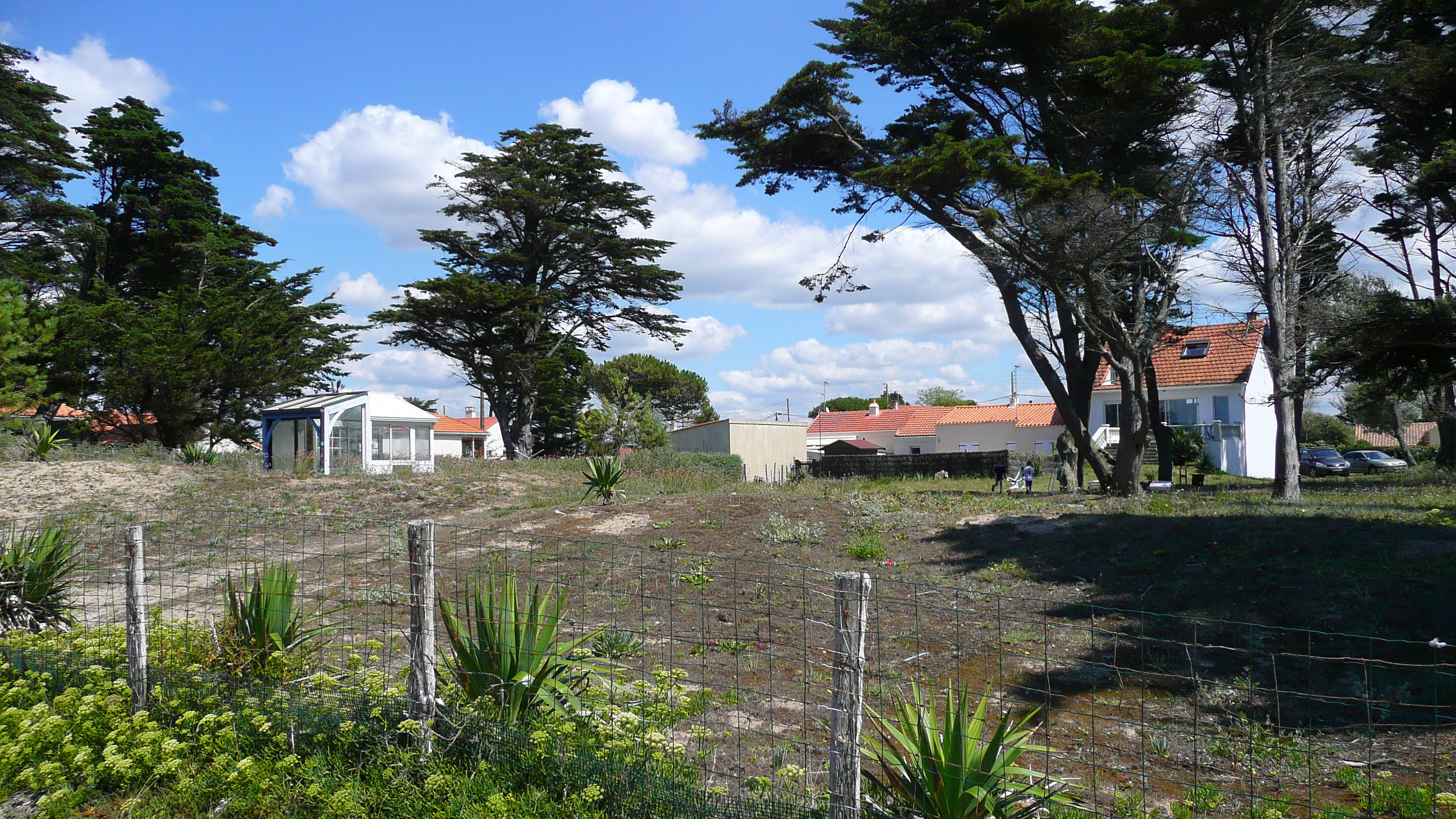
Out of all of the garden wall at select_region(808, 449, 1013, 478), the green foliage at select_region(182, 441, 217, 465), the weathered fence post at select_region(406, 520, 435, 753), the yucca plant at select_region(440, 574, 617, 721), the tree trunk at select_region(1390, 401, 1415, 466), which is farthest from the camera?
the tree trunk at select_region(1390, 401, 1415, 466)

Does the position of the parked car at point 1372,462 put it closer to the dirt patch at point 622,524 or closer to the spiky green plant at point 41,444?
the dirt patch at point 622,524

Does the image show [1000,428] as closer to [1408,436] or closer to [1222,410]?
[1222,410]

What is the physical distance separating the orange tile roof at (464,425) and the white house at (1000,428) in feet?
114

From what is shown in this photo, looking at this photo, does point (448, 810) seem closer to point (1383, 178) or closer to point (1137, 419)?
point (1137, 419)

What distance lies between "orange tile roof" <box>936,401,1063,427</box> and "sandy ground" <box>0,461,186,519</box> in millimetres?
35648

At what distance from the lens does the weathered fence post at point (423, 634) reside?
3947 millimetres

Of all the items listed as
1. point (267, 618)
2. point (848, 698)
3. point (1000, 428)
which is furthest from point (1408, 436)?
point (267, 618)

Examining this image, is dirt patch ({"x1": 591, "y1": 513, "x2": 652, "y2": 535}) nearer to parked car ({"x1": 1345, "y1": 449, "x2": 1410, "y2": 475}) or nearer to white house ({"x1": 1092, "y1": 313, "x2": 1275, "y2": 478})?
white house ({"x1": 1092, "y1": 313, "x2": 1275, "y2": 478})

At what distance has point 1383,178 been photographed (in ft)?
70.7

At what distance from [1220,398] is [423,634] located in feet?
115

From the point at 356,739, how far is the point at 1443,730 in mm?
6123

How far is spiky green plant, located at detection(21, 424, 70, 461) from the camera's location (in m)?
19.1

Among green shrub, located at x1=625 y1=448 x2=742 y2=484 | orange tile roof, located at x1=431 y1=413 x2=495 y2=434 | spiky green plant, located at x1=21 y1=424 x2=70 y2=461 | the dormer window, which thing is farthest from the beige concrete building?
orange tile roof, located at x1=431 y1=413 x2=495 y2=434

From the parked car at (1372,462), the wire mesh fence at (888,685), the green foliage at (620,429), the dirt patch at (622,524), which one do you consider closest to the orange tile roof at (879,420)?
the parked car at (1372,462)
